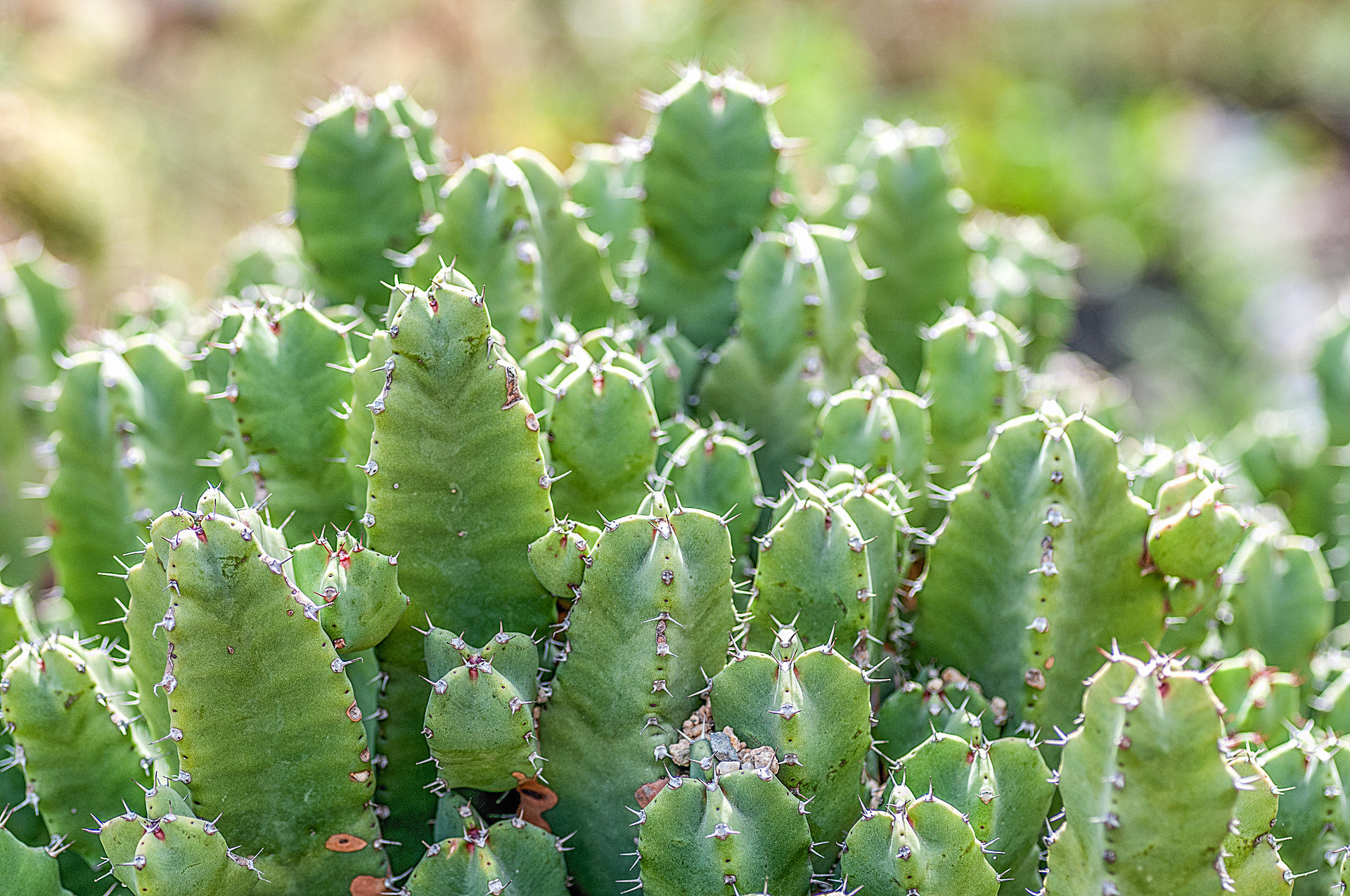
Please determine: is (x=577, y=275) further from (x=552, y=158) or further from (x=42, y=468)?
(x=552, y=158)

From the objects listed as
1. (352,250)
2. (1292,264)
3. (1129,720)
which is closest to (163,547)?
(352,250)

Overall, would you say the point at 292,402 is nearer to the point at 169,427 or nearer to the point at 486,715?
the point at 169,427

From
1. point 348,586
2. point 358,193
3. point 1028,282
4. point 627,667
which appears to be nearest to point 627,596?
point 627,667

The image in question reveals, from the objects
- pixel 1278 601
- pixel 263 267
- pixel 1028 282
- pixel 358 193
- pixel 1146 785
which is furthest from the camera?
pixel 1028 282

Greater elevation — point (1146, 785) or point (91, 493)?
point (1146, 785)

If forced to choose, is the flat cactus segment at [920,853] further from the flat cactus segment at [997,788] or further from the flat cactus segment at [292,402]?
the flat cactus segment at [292,402]

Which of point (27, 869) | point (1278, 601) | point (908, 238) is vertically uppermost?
point (908, 238)

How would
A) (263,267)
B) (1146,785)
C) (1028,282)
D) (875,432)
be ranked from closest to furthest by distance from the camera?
(1146,785) → (875,432) → (263,267) → (1028,282)
